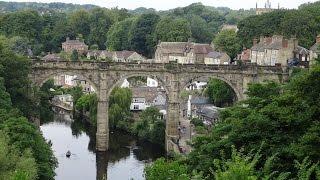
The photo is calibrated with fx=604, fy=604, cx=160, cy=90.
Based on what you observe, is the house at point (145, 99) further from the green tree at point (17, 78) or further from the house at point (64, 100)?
the green tree at point (17, 78)

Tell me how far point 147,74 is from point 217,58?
3476cm

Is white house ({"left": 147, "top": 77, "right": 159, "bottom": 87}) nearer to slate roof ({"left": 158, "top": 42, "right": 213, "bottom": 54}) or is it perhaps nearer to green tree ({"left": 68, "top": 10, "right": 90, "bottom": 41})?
slate roof ({"left": 158, "top": 42, "right": 213, "bottom": 54})

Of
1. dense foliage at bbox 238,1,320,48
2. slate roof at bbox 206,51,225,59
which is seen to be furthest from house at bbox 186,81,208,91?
dense foliage at bbox 238,1,320,48

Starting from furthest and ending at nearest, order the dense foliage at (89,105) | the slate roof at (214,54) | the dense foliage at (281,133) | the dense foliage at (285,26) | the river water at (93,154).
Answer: the slate roof at (214,54) → the dense foliage at (285,26) → the dense foliage at (89,105) → the river water at (93,154) → the dense foliage at (281,133)

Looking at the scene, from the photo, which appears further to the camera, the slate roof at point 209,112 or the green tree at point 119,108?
the green tree at point 119,108

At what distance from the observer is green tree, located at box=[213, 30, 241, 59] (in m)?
97.5

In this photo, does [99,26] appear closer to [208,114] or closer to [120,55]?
[120,55]

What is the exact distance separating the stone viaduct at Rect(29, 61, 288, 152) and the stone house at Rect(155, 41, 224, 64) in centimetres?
3678

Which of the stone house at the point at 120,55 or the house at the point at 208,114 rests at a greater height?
the stone house at the point at 120,55

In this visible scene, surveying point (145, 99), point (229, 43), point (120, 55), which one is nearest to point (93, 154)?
point (145, 99)

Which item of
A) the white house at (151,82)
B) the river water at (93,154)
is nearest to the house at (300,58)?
the river water at (93,154)

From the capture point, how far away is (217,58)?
300 feet

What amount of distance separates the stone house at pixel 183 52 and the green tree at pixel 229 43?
198 centimetres

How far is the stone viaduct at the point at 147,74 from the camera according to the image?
57062 millimetres
